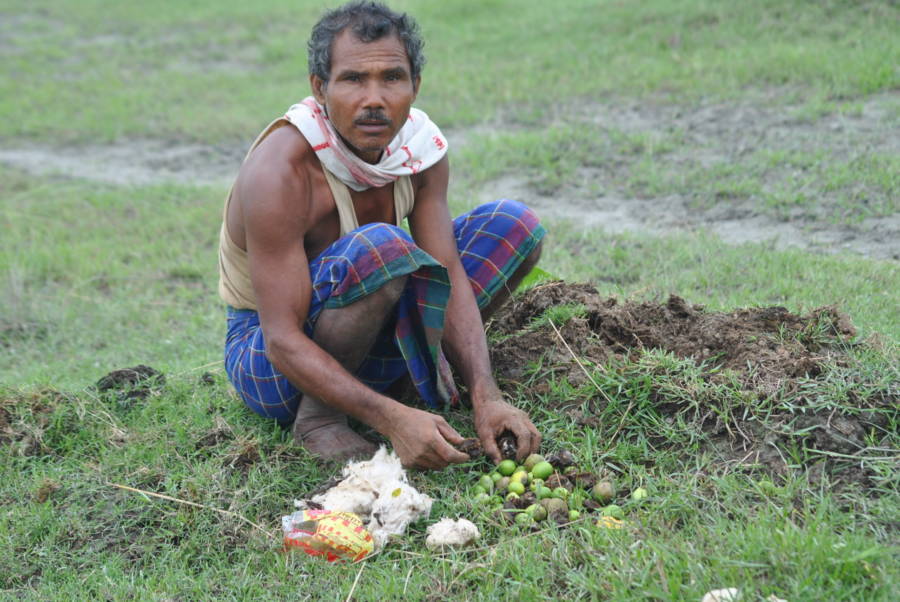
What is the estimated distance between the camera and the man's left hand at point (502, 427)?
10.9 ft

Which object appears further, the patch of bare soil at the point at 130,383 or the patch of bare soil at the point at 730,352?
the patch of bare soil at the point at 130,383

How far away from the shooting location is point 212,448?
145 inches

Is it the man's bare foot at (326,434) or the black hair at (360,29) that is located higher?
the black hair at (360,29)

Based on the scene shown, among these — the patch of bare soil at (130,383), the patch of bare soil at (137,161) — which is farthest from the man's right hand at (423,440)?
the patch of bare soil at (137,161)

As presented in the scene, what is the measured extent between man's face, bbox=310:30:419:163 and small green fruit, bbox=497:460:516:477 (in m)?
1.22

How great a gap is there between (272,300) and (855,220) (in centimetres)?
384

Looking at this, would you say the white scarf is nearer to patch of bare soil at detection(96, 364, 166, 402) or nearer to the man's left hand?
the man's left hand

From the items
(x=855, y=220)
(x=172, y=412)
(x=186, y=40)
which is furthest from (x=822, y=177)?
(x=186, y=40)

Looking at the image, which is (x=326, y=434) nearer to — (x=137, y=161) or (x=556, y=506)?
(x=556, y=506)

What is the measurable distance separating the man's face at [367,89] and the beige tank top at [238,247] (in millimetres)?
198

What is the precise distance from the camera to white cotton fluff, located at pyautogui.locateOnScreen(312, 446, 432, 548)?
10.1ft

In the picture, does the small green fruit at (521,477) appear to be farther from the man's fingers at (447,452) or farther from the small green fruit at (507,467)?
the man's fingers at (447,452)

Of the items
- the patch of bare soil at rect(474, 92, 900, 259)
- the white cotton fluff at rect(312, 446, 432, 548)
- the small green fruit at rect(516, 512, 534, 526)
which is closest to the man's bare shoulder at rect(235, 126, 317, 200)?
the white cotton fluff at rect(312, 446, 432, 548)

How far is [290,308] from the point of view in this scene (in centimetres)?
331
